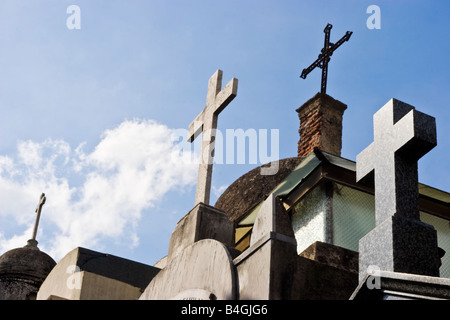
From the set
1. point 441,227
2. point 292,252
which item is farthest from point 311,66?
point 292,252

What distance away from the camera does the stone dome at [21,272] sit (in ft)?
29.6

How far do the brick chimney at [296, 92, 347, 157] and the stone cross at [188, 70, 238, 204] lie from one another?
570cm

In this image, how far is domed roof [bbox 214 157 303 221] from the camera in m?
11.7

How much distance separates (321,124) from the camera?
1345cm

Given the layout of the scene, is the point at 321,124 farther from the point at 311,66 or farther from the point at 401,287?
the point at 401,287

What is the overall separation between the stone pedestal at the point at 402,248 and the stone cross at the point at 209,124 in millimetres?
2153

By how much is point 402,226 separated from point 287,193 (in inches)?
143

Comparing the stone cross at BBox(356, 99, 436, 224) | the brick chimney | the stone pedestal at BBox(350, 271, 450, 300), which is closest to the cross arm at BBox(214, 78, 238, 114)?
the stone cross at BBox(356, 99, 436, 224)

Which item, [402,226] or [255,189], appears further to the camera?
[255,189]

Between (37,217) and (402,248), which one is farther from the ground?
(37,217)

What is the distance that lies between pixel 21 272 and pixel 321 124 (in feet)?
21.3

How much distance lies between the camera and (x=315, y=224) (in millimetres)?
7996
